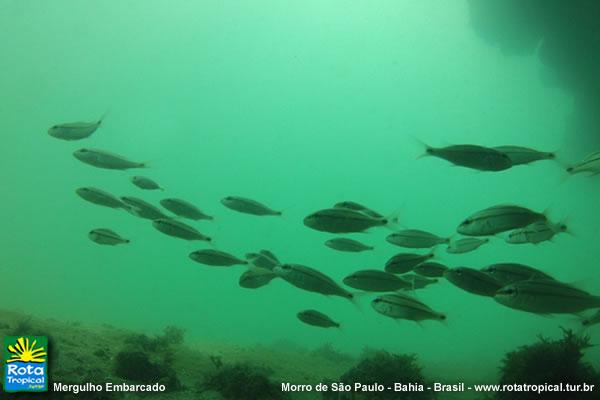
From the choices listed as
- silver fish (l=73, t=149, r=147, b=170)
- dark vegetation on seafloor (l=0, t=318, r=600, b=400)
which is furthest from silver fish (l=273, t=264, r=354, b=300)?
silver fish (l=73, t=149, r=147, b=170)

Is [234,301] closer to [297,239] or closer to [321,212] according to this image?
[297,239]

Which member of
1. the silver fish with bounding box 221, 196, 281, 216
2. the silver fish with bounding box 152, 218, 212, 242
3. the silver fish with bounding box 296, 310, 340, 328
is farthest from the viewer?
the silver fish with bounding box 221, 196, 281, 216

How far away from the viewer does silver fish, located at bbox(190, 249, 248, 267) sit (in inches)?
224

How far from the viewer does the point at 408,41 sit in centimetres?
6009

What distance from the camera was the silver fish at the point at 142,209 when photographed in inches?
233

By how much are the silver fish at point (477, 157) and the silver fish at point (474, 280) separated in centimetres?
123

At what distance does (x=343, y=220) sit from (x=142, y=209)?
12.0ft

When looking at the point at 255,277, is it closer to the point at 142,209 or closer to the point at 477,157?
the point at 142,209

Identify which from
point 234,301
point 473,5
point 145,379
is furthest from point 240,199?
point 234,301

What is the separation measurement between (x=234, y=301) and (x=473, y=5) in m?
87.1

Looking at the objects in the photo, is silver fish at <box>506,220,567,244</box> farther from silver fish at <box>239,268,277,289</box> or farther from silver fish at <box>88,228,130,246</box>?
silver fish at <box>88,228,130,246</box>

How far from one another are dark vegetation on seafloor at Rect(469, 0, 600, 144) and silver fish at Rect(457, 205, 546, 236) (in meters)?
18.9

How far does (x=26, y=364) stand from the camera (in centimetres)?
494

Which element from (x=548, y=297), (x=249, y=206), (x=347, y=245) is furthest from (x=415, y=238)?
(x=249, y=206)
